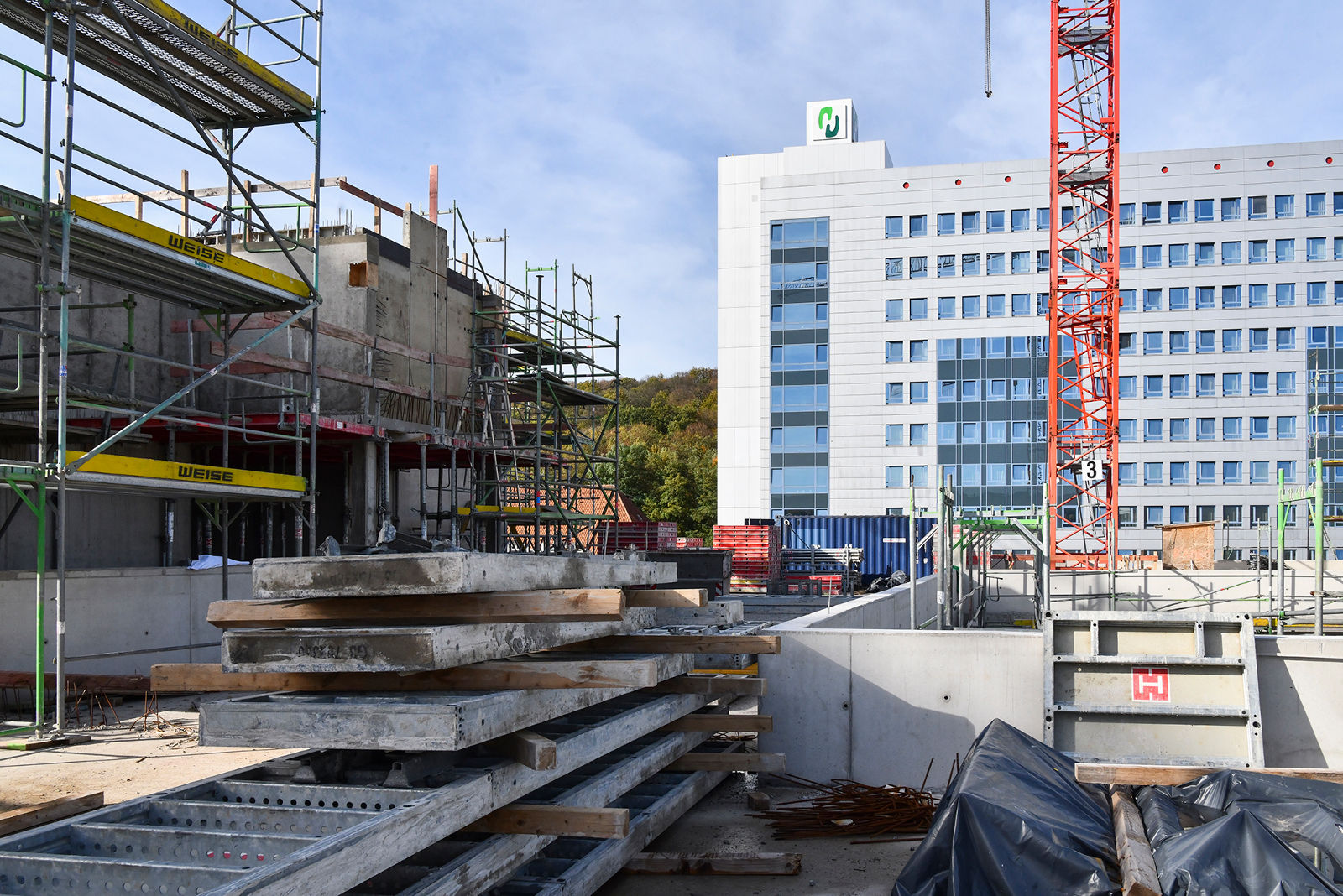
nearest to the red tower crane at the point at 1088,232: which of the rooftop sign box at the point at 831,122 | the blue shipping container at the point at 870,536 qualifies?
the blue shipping container at the point at 870,536

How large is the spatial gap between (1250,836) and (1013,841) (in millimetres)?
939

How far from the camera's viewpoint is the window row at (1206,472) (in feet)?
173

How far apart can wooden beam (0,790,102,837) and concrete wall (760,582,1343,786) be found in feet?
16.3

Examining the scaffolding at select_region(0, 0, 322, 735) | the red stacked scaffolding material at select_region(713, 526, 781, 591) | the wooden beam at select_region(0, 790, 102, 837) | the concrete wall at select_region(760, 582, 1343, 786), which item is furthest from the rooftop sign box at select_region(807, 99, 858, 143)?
the wooden beam at select_region(0, 790, 102, 837)

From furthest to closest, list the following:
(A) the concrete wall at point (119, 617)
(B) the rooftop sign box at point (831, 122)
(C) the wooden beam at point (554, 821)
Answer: (B) the rooftop sign box at point (831, 122) < (A) the concrete wall at point (119, 617) < (C) the wooden beam at point (554, 821)

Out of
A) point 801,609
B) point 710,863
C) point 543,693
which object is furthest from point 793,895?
point 801,609

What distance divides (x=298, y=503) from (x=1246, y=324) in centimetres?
5078

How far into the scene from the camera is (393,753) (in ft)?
16.9

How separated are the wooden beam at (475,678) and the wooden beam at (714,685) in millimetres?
1866

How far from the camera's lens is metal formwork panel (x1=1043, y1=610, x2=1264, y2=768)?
7840mm

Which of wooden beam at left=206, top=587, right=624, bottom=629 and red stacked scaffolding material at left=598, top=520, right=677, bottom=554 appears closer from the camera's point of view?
wooden beam at left=206, top=587, right=624, bottom=629

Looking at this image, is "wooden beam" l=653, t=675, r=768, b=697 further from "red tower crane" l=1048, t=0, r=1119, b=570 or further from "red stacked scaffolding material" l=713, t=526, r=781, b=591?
"red tower crane" l=1048, t=0, r=1119, b=570

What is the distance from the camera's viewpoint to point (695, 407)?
3268 inches

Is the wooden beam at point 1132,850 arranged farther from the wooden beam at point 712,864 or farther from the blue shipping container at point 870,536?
the blue shipping container at point 870,536
